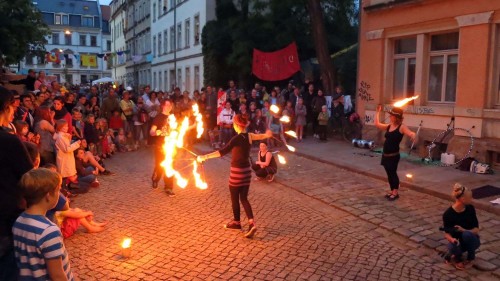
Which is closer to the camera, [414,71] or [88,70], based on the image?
[414,71]

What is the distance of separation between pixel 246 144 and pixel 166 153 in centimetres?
Result: 304

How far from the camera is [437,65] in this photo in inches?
523

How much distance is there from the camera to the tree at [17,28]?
20922mm

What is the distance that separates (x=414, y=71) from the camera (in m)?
14.1

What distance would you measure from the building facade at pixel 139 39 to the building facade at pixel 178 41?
6.55ft

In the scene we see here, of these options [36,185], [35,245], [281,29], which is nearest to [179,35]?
[281,29]

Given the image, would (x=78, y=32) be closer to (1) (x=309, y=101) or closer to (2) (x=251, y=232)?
(1) (x=309, y=101)

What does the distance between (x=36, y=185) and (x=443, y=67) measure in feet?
40.5

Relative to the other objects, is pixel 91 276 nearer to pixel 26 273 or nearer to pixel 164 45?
pixel 26 273

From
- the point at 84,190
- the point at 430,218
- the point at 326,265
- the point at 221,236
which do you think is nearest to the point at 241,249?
the point at 221,236

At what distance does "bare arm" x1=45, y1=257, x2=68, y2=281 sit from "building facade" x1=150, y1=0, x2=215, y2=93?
96.7ft

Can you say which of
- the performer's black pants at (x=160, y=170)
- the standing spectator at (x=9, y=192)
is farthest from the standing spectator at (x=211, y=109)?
the standing spectator at (x=9, y=192)

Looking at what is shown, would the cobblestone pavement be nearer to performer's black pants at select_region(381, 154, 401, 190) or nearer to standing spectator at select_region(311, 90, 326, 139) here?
performer's black pants at select_region(381, 154, 401, 190)

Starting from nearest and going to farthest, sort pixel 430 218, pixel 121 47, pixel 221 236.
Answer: pixel 221 236 → pixel 430 218 → pixel 121 47
